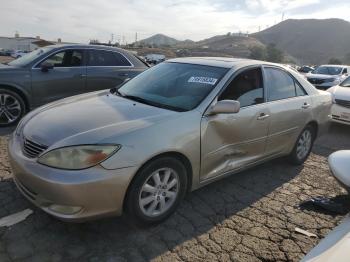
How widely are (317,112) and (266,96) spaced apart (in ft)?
4.62

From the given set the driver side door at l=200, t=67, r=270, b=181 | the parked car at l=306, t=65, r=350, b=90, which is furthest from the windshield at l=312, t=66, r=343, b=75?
the driver side door at l=200, t=67, r=270, b=181

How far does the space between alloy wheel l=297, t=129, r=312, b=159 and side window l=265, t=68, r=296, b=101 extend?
74 cm

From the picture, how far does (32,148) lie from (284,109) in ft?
10.4

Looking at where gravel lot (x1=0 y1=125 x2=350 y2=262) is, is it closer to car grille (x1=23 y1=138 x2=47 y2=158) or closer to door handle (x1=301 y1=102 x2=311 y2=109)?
car grille (x1=23 y1=138 x2=47 y2=158)

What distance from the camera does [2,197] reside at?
381 centimetres

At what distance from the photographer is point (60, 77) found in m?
7.14

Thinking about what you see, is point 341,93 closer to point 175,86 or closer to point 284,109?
point 284,109

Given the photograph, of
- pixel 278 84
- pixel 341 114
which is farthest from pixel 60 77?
pixel 341 114

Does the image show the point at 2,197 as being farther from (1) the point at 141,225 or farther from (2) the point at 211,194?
(2) the point at 211,194

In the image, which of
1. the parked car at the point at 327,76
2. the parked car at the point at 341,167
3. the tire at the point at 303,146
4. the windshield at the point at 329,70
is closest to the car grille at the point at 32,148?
the parked car at the point at 341,167

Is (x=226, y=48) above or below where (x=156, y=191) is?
above

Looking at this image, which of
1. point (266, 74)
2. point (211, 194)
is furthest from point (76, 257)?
point (266, 74)

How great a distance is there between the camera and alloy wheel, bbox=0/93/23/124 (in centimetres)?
662

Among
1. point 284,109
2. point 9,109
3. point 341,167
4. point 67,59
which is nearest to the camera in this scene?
point 341,167
